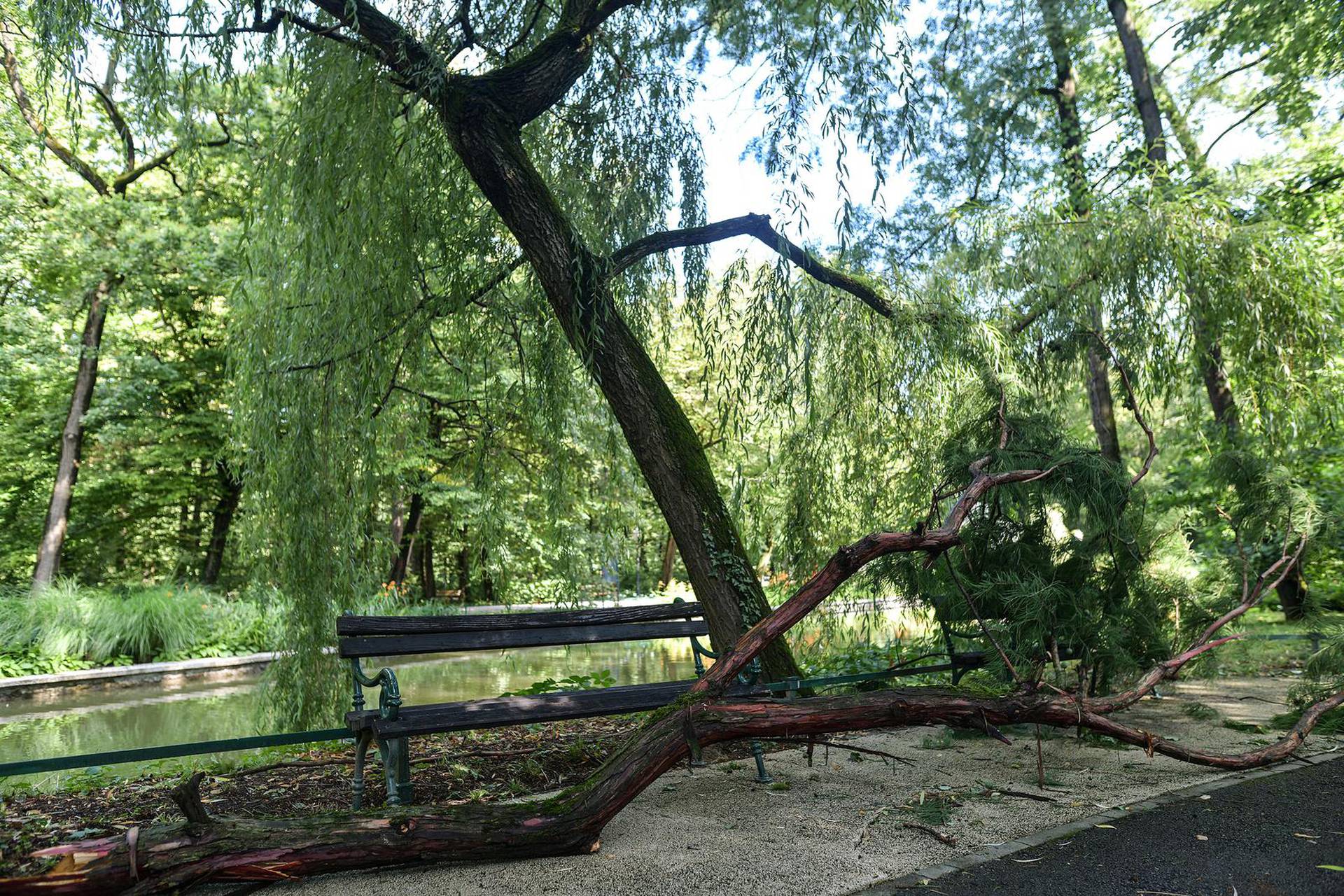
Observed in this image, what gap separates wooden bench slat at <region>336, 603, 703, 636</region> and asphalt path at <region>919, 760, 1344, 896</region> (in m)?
2.10

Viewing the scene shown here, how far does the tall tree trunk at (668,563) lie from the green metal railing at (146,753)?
20.4 meters

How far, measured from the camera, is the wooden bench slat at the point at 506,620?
3.93 metres

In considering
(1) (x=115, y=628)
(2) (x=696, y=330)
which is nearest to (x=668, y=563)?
(1) (x=115, y=628)

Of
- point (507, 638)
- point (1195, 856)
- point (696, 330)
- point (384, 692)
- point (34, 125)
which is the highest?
point (34, 125)

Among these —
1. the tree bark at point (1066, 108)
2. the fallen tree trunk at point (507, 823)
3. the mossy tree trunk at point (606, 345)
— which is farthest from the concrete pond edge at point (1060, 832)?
the tree bark at point (1066, 108)

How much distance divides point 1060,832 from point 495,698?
2.46 m

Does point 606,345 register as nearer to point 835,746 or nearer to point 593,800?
point 835,746

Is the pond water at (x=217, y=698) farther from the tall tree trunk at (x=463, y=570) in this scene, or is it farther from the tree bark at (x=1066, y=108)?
the tall tree trunk at (x=463, y=570)

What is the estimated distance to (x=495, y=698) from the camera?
4.20 m

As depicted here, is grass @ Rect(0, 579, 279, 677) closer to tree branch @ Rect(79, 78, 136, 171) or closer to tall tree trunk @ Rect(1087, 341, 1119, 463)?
tree branch @ Rect(79, 78, 136, 171)

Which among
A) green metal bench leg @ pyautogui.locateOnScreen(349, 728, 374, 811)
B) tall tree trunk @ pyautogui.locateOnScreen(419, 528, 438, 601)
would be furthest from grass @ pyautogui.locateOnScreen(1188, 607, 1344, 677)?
tall tree trunk @ pyautogui.locateOnScreen(419, 528, 438, 601)

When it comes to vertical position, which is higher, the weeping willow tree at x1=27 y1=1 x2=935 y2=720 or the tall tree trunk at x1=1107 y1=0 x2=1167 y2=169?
the tall tree trunk at x1=1107 y1=0 x2=1167 y2=169

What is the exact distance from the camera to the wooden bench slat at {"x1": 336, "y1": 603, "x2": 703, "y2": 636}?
393 centimetres

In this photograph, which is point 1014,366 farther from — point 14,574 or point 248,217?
point 14,574
